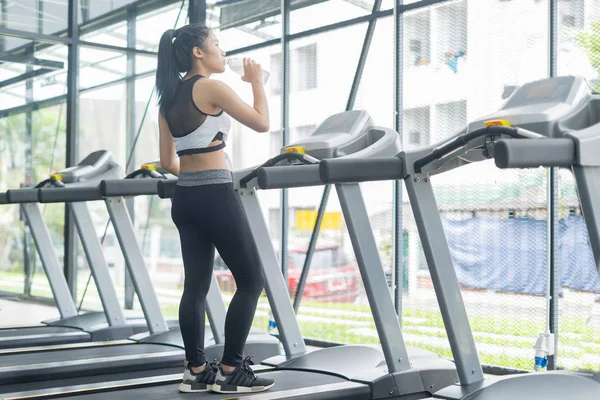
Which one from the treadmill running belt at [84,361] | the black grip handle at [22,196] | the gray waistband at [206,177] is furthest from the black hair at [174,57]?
the black grip handle at [22,196]

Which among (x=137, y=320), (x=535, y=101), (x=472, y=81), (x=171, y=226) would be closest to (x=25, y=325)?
(x=137, y=320)

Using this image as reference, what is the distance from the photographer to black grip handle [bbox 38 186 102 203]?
189 inches

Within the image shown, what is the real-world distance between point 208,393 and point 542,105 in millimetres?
1622

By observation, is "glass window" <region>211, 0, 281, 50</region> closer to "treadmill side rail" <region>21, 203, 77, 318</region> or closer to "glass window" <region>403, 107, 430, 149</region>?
"glass window" <region>403, 107, 430, 149</region>

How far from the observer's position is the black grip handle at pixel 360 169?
10.1 feet

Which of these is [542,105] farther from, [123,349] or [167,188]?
[123,349]

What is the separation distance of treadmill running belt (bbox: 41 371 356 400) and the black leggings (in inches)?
5.8

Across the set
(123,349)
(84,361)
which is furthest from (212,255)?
(123,349)

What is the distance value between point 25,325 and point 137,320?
0.86m

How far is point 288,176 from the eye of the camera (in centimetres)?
322

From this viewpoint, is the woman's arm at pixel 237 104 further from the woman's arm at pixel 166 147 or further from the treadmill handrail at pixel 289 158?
the treadmill handrail at pixel 289 158

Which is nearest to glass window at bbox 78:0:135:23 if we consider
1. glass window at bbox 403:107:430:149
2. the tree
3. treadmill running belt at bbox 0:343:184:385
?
glass window at bbox 403:107:430:149

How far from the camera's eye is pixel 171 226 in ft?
23.0

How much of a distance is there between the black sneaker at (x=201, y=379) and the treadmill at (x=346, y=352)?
Answer: 0.04m
